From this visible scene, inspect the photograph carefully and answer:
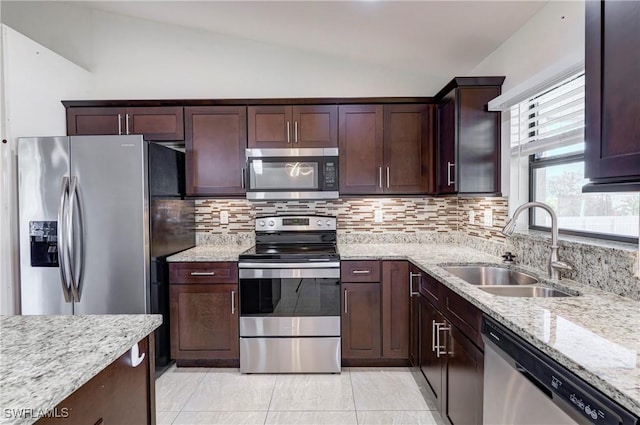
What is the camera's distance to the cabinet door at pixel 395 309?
2.65 meters

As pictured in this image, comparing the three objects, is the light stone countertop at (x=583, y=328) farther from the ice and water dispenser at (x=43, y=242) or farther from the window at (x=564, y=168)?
the ice and water dispenser at (x=43, y=242)

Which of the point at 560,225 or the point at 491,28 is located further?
the point at 491,28

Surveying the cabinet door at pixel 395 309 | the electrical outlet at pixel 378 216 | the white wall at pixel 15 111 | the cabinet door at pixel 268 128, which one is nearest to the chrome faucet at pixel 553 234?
the cabinet door at pixel 395 309

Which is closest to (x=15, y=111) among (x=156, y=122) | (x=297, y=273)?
(x=156, y=122)

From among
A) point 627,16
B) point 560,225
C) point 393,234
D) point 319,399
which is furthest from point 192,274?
point 627,16

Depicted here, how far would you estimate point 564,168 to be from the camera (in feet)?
6.78

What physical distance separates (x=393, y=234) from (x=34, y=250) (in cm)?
279

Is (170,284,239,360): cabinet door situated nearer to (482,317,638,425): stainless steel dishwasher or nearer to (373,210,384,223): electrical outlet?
(373,210,384,223): electrical outlet

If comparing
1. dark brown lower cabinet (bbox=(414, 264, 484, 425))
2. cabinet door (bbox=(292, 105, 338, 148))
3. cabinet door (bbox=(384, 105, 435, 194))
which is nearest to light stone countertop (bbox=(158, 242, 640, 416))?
dark brown lower cabinet (bbox=(414, 264, 484, 425))

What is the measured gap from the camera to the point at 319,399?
2293 mm

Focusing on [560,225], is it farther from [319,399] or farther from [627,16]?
[319,399]

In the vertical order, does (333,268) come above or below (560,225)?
below

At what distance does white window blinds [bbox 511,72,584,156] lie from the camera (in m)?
1.79

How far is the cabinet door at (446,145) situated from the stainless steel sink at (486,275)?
59 centimetres
